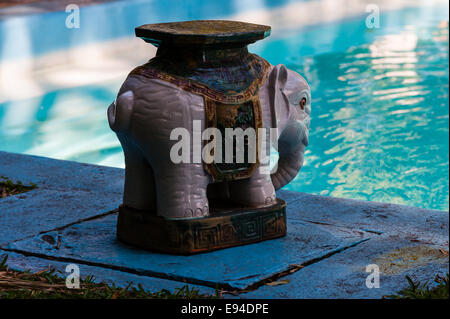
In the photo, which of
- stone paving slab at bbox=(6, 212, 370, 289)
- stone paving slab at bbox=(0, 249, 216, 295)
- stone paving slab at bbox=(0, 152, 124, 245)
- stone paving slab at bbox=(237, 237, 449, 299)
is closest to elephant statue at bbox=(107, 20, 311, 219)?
stone paving slab at bbox=(6, 212, 370, 289)

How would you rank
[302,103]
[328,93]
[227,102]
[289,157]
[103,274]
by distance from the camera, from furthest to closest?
[328,93] → [289,157] → [302,103] → [227,102] → [103,274]

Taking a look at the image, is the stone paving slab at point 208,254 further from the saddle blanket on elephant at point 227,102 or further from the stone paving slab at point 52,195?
the saddle blanket on elephant at point 227,102

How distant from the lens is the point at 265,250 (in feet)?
9.33

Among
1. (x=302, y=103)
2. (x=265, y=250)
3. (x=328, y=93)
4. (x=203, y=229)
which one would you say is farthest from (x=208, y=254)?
(x=328, y=93)

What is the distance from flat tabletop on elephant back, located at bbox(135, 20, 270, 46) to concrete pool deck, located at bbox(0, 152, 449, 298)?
0.79 meters

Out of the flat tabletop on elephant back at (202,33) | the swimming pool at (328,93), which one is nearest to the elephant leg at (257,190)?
the flat tabletop on elephant back at (202,33)

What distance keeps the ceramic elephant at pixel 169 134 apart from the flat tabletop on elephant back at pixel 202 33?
0.52 ft

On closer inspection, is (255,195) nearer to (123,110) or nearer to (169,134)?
(169,134)

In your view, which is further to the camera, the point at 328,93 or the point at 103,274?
the point at 328,93

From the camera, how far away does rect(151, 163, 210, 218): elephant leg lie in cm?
274

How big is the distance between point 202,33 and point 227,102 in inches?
10.5

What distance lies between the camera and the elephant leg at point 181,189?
2.74m

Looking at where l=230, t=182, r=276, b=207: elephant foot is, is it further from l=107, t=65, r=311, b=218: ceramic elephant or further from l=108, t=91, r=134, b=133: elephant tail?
l=108, t=91, r=134, b=133: elephant tail
